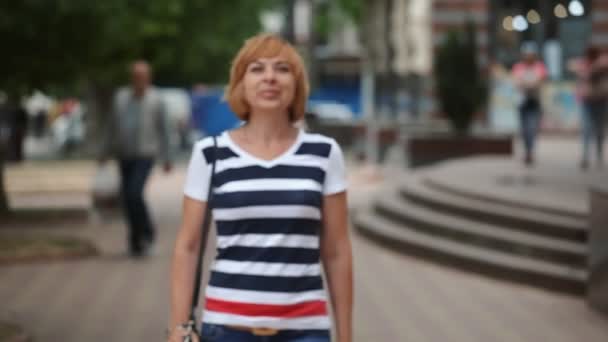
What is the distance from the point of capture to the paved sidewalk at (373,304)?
9453 millimetres

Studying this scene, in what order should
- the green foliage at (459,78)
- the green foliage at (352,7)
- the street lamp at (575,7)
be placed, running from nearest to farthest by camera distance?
the street lamp at (575,7), the green foliage at (459,78), the green foliage at (352,7)

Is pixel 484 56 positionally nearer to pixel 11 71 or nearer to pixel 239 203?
pixel 11 71

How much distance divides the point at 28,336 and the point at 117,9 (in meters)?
8.60

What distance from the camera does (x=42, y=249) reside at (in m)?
13.9

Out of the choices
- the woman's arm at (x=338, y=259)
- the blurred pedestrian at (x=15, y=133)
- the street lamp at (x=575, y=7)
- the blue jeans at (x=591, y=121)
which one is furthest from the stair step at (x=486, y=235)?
the blurred pedestrian at (x=15, y=133)

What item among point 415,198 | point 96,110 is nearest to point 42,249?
point 415,198

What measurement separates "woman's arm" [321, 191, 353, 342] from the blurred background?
462cm

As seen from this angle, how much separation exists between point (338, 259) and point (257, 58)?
672 millimetres

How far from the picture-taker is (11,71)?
17.4m

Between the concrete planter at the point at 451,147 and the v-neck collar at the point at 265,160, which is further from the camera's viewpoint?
the concrete planter at the point at 451,147

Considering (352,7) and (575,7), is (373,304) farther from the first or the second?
(352,7)

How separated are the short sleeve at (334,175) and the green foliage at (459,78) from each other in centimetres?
2162

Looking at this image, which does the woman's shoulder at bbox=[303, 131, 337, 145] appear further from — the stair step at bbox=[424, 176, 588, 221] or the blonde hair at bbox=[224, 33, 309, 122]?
the stair step at bbox=[424, 176, 588, 221]

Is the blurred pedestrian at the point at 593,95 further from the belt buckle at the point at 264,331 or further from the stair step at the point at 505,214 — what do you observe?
the belt buckle at the point at 264,331
